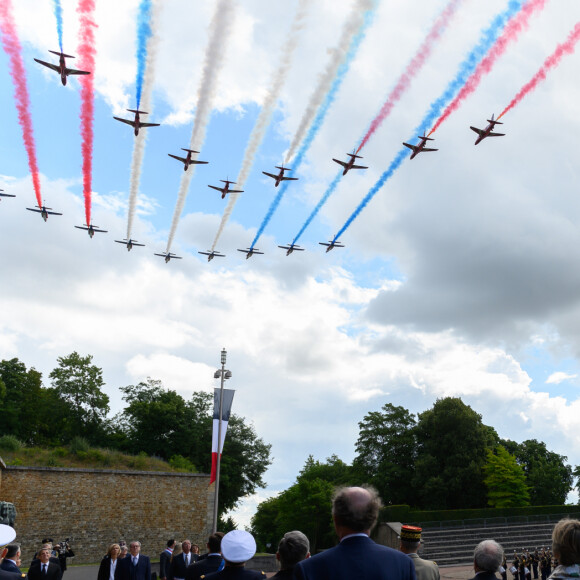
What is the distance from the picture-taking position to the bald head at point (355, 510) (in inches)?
121

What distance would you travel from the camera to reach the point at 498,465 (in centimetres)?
5366

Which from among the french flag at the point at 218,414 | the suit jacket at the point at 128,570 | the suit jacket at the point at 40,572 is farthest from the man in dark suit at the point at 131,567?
the french flag at the point at 218,414

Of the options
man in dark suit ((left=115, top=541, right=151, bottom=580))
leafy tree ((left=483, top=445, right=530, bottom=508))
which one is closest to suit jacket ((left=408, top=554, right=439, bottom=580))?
man in dark suit ((left=115, top=541, right=151, bottom=580))

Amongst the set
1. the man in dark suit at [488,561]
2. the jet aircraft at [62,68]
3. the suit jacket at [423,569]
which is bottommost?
the suit jacket at [423,569]

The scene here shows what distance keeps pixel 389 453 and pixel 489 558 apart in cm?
5765

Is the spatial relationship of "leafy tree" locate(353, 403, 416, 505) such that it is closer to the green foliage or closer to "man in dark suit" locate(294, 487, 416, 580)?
the green foliage

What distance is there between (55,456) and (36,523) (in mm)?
5971

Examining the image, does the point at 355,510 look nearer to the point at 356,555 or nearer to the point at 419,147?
the point at 356,555

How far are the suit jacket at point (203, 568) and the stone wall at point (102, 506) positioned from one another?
32786mm

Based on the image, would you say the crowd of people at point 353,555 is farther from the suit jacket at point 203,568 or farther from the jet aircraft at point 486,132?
the jet aircraft at point 486,132

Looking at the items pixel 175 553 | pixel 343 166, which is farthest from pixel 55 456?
pixel 175 553

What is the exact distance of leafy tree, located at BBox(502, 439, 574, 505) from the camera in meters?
59.9

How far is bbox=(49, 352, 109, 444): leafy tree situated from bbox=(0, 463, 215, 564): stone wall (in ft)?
74.7

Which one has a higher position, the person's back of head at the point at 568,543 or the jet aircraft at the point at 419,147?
the jet aircraft at the point at 419,147
